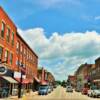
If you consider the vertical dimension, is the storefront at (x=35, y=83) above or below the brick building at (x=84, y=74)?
below

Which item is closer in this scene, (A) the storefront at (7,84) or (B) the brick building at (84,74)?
(A) the storefront at (7,84)

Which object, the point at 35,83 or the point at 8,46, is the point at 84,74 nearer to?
the point at 35,83

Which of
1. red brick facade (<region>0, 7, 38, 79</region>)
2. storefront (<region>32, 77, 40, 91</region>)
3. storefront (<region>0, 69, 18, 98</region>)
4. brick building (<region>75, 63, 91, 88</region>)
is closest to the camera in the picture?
red brick facade (<region>0, 7, 38, 79</region>)

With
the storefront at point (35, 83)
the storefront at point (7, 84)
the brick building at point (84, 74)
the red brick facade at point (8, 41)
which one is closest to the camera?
the red brick facade at point (8, 41)

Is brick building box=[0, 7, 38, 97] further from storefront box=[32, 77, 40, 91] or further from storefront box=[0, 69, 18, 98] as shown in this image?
storefront box=[32, 77, 40, 91]

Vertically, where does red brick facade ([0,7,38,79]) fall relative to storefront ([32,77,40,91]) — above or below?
above

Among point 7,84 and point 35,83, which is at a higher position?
point 35,83

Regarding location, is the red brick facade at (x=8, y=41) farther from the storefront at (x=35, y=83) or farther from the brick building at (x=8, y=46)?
the storefront at (x=35, y=83)

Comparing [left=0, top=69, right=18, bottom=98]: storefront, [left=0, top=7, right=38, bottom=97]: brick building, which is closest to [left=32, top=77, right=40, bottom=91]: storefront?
[left=0, top=7, right=38, bottom=97]: brick building

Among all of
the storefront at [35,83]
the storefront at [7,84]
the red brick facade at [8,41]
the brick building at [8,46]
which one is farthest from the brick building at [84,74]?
the storefront at [7,84]

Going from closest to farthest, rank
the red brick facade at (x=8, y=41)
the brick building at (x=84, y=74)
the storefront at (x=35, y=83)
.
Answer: the red brick facade at (x=8, y=41), the storefront at (x=35, y=83), the brick building at (x=84, y=74)

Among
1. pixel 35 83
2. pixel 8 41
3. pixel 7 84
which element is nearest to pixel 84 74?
pixel 35 83

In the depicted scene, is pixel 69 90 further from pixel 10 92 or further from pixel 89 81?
pixel 10 92

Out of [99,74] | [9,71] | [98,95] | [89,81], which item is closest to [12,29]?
[9,71]
